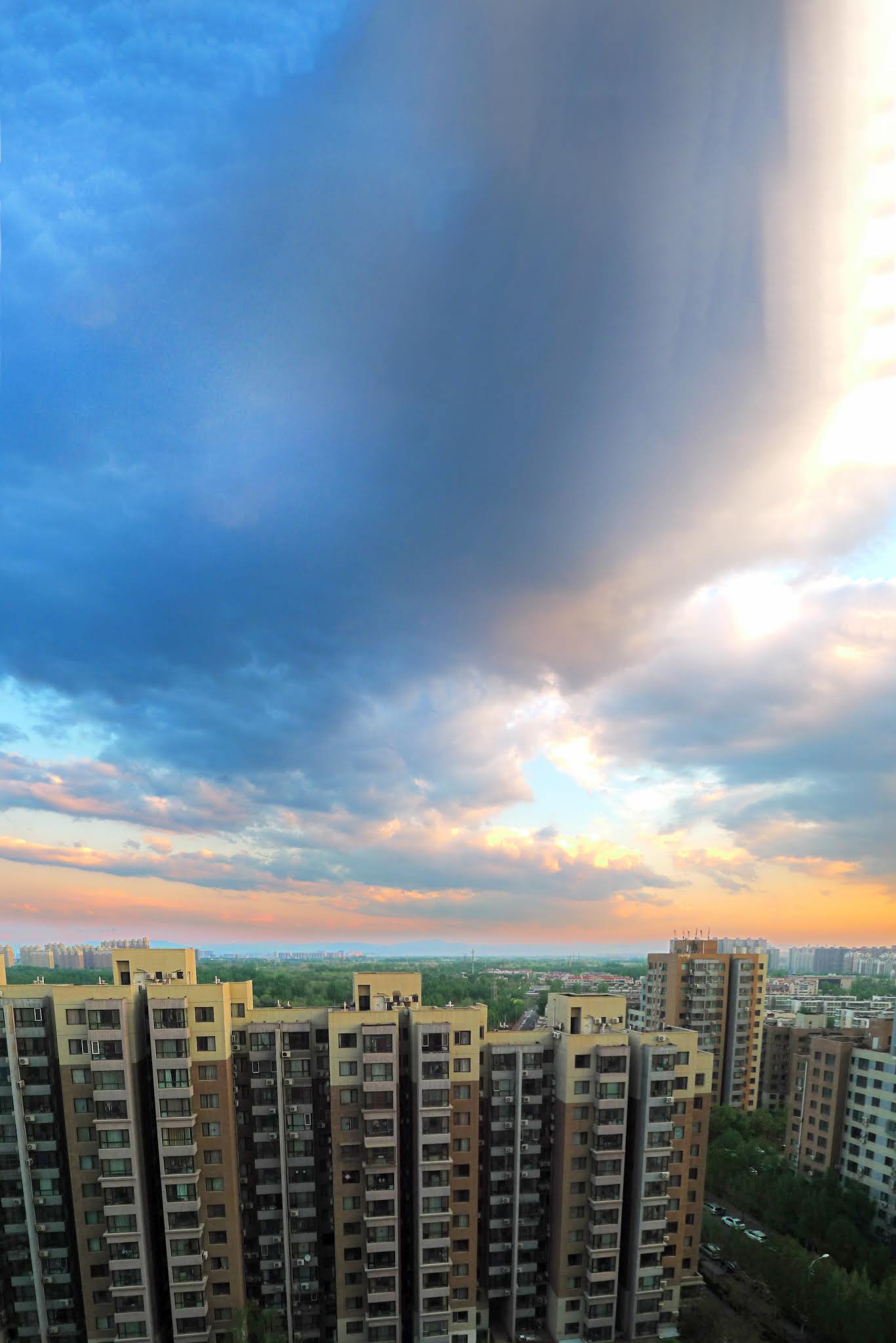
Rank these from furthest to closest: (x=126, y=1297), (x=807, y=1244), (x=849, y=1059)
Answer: (x=849, y=1059) < (x=807, y=1244) < (x=126, y=1297)

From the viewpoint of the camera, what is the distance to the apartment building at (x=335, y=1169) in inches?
788

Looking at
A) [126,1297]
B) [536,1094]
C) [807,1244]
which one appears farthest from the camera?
[807,1244]

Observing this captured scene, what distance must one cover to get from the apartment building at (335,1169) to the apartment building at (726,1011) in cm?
2201

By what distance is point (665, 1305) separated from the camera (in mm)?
22594

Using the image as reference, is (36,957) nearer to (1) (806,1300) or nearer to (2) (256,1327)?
(2) (256,1327)

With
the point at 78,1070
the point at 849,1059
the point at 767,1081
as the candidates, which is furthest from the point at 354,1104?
the point at 767,1081

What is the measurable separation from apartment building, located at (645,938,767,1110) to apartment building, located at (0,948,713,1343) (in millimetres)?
22013

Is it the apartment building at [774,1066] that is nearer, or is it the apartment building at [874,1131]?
the apartment building at [874,1131]

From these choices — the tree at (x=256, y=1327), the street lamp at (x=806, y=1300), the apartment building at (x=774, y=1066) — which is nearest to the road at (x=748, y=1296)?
the street lamp at (x=806, y=1300)

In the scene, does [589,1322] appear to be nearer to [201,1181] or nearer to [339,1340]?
[339,1340]

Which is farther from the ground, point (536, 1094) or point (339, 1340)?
point (536, 1094)

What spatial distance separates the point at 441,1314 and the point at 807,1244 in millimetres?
16818

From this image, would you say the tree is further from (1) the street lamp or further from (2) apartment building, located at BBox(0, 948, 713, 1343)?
(1) the street lamp

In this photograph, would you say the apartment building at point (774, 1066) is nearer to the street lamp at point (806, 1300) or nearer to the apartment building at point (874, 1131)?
the apartment building at point (874, 1131)
